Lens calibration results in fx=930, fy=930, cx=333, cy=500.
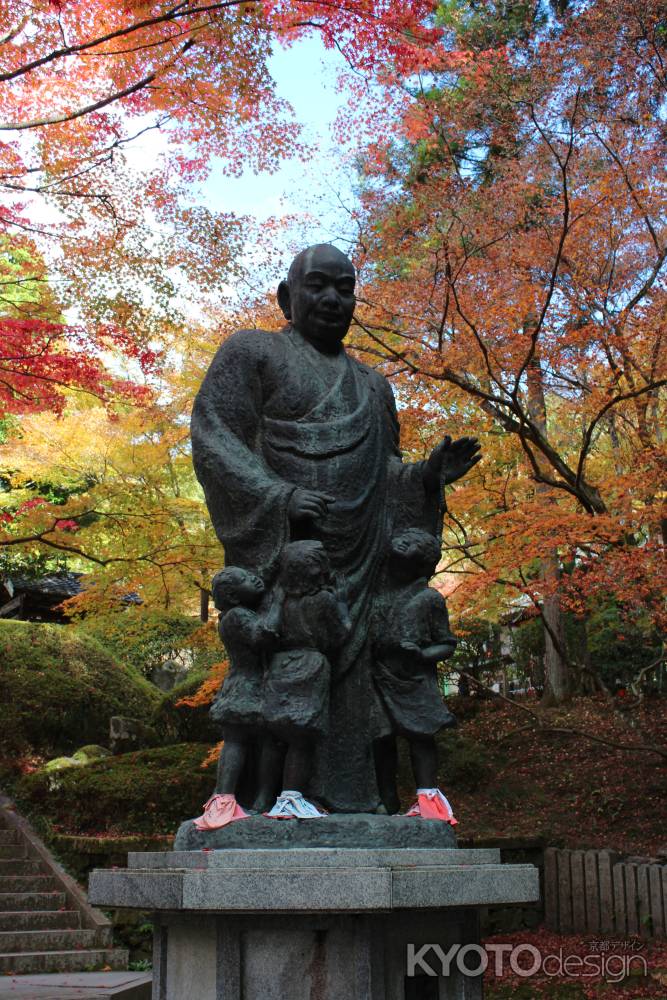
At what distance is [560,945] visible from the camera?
10.1 metres

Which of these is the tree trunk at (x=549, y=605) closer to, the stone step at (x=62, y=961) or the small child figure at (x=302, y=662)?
the stone step at (x=62, y=961)

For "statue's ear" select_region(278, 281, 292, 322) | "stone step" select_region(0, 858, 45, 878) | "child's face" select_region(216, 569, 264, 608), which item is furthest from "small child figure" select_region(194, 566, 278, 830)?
"stone step" select_region(0, 858, 45, 878)

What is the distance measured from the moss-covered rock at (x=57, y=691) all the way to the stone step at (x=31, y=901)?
4.27m

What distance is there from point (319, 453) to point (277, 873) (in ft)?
6.54

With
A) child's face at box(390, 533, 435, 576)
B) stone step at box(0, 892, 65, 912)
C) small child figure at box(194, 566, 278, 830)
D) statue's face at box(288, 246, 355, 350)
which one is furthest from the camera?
stone step at box(0, 892, 65, 912)

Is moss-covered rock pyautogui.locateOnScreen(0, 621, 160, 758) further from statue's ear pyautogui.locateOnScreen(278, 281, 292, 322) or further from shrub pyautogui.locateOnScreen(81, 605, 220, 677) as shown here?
statue's ear pyautogui.locateOnScreen(278, 281, 292, 322)

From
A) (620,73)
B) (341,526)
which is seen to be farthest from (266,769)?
(620,73)

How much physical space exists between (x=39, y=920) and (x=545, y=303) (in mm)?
8702

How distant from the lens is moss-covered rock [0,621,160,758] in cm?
1514

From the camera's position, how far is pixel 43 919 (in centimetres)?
1040

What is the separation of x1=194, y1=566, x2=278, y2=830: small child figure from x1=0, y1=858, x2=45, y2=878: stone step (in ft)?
28.4

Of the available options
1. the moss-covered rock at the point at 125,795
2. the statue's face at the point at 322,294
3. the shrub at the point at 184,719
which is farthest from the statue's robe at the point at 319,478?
the shrub at the point at 184,719

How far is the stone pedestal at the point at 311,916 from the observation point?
10.7ft

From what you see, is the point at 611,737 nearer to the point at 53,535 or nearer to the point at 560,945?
the point at 560,945
